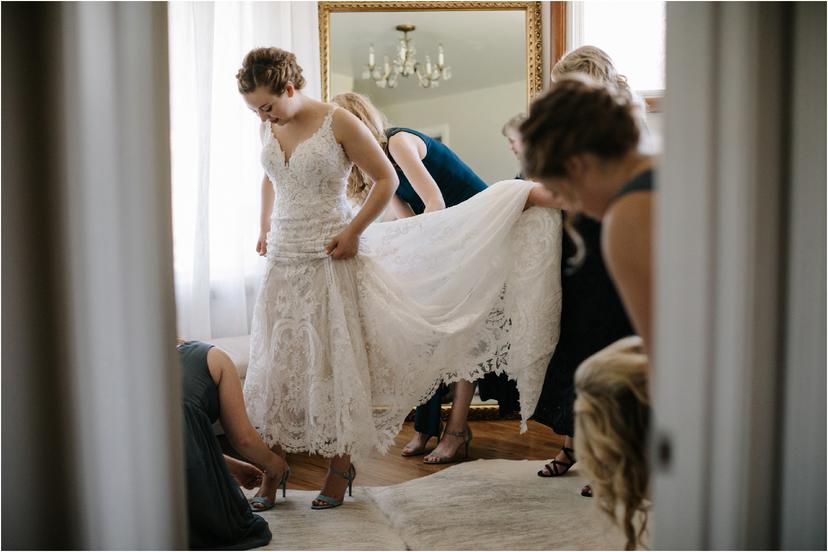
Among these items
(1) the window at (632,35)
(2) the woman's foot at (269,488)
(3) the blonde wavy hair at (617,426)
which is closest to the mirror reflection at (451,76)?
(1) the window at (632,35)

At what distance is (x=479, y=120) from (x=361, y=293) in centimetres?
164

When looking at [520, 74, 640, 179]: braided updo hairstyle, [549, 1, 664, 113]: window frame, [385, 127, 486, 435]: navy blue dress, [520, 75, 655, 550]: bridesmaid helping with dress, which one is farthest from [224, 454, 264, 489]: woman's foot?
[549, 1, 664, 113]: window frame

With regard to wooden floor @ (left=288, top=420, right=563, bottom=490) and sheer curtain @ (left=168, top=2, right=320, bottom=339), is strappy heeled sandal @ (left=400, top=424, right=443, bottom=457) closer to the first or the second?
wooden floor @ (left=288, top=420, right=563, bottom=490)

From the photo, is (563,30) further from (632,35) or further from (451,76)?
(451,76)

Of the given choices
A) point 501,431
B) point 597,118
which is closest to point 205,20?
point 501,431

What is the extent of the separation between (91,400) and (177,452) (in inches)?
4.6

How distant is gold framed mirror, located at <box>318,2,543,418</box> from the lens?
3.60 metres

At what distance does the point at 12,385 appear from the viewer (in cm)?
93

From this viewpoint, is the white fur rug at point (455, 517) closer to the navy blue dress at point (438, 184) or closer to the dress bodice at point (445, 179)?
the navy blue dress at point (438, 184)

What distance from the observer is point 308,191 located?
7.17 ft

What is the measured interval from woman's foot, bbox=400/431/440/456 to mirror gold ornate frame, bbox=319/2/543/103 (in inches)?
62.3

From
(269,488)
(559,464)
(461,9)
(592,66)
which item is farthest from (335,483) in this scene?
(461,9)

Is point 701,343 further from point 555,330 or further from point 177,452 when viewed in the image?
point 555,330

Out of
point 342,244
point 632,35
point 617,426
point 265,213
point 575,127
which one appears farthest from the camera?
point 632,35
